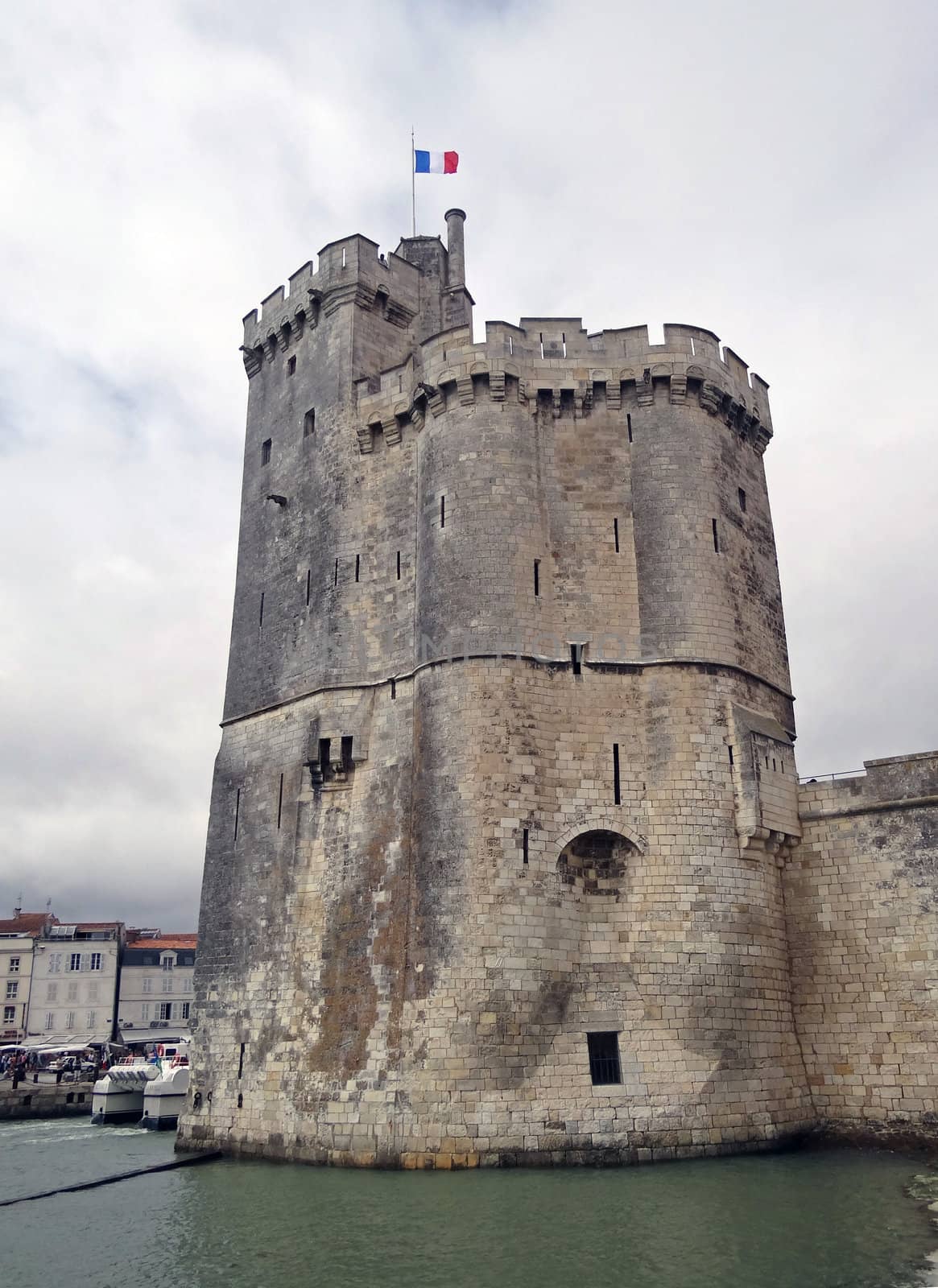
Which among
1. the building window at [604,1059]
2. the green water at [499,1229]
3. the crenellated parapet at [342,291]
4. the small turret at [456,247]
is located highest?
the small turret at [456,247]

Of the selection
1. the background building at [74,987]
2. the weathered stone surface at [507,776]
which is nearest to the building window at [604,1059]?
the weathered stone surface at [507,776]

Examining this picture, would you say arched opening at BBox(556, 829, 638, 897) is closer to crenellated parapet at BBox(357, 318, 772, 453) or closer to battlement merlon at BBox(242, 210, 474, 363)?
crenellated parapet at BBox(357, 318, 772, 453)

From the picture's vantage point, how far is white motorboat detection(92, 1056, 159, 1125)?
29.8 m

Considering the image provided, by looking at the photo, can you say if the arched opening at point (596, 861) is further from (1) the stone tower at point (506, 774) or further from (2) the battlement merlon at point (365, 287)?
(2) the battlement merlon at point (365, 287)

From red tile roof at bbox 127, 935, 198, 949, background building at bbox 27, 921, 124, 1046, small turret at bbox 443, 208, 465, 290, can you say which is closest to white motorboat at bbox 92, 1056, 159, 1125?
small turret at bbox 443, 208, 465, 290

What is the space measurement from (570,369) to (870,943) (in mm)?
11916

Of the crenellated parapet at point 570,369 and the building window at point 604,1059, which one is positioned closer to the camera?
the building window at point 604,1059

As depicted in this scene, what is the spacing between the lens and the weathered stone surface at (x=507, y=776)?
1656cm

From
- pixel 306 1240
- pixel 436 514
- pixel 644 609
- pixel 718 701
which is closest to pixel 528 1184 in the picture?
pixel 306 1240

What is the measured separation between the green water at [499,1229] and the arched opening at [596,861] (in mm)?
4328

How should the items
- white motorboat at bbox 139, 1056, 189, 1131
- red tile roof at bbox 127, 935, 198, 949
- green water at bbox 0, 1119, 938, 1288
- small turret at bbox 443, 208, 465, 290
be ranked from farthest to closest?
1. red tile roof at bbox 127, 935, 198, 949
2. white motorboat at bbox 139, 1056, 189, 1131
3. small turret at bbox 443, 208, 465, 290
4. green water at bbox 0, 1119, 938, 1288

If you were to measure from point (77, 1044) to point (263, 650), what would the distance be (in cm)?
2796

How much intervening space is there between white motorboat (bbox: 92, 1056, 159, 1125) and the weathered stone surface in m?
10.7

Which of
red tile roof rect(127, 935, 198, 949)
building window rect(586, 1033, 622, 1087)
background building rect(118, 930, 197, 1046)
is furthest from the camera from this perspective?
red tile roof rect(127, 935, 198, 949)
